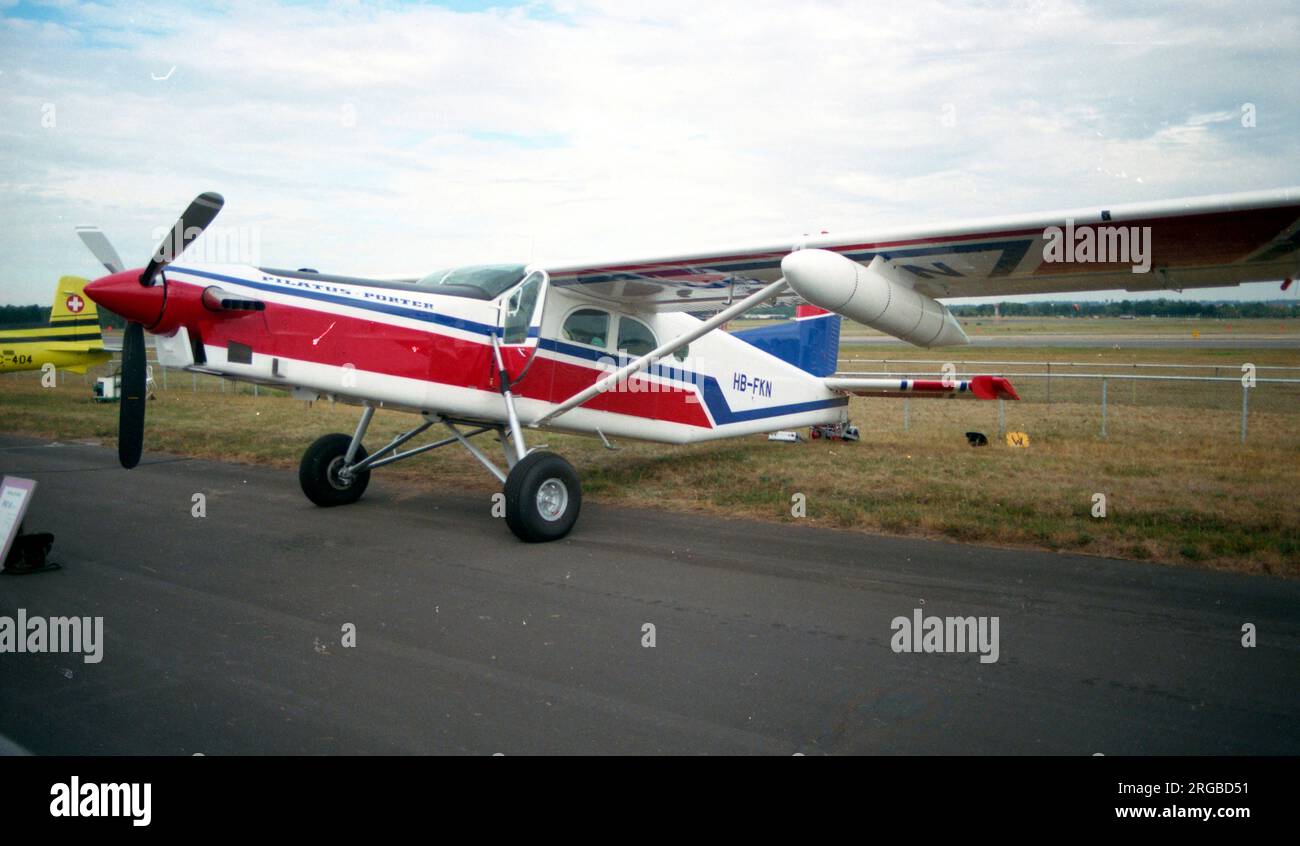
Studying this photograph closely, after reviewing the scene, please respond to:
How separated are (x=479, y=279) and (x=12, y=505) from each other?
4.63 meters

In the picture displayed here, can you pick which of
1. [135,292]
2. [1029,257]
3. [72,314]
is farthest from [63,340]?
[1029,257]

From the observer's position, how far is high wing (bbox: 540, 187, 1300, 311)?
20.7 feet

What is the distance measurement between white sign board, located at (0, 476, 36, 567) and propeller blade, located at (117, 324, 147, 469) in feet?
3.27

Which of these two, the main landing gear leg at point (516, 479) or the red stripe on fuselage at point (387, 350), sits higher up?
the red stripe on fuselage at point (387, 350)

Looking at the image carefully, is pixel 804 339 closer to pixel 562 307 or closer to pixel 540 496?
pixel 562 307

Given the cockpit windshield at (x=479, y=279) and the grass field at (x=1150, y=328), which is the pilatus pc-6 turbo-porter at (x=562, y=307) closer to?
the cockpit windshield at (x=479, y=279)

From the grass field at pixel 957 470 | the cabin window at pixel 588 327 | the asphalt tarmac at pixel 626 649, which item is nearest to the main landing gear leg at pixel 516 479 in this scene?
the asphalt tarmac at pixel 626 649

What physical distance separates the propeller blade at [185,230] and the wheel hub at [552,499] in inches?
146

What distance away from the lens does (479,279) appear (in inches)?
360

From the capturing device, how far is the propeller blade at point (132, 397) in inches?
289

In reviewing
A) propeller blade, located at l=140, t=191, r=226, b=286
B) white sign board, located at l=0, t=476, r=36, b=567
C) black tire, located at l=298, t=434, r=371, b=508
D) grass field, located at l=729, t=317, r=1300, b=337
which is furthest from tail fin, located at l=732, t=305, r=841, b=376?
white sign board, located at l=0, t=476, r=36, b=567

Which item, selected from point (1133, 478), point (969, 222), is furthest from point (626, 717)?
point (1133, 478)

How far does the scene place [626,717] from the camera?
13.8 ft

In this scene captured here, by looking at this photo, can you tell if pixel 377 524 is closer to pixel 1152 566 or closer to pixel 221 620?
pixel 221 620
